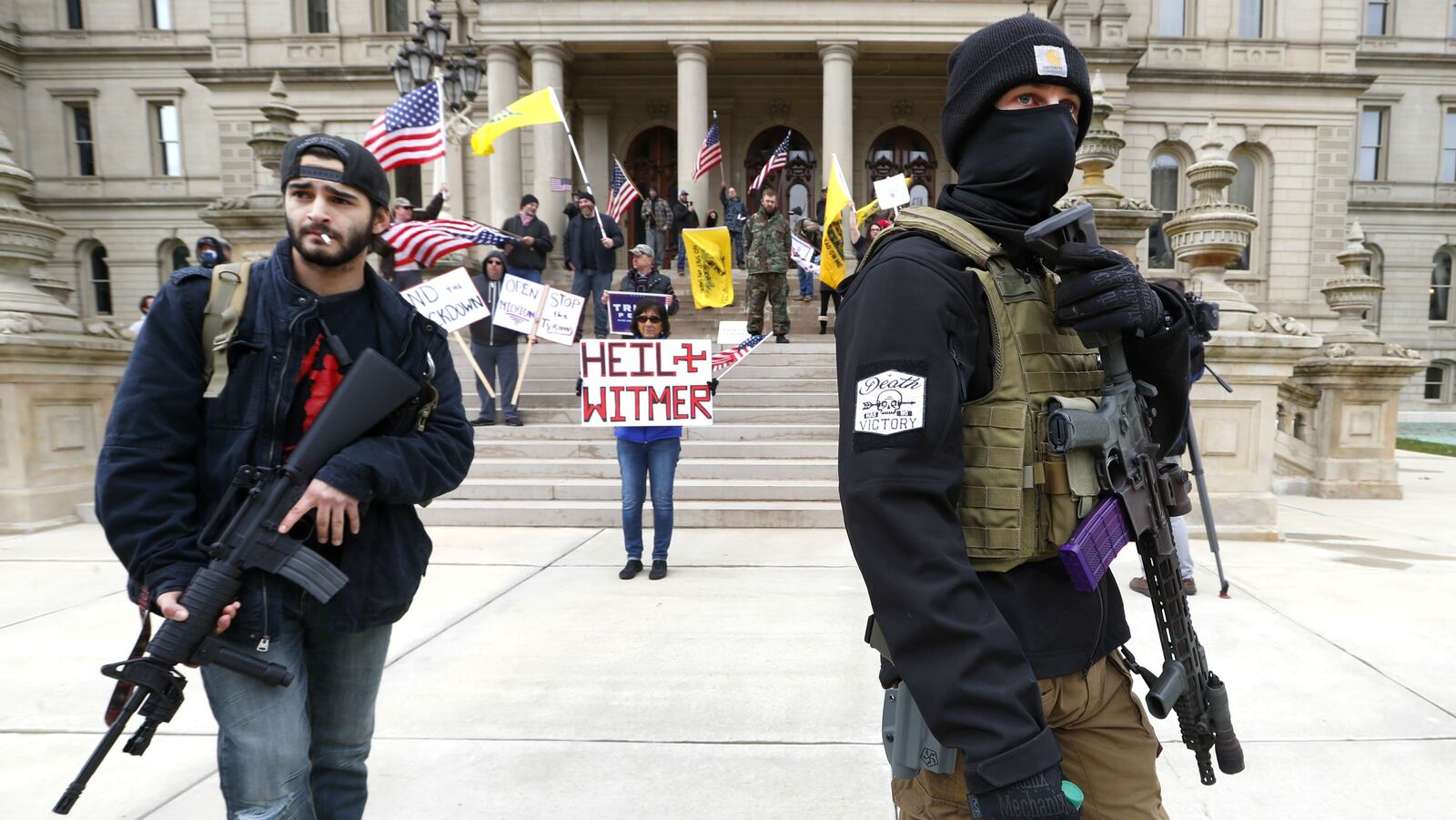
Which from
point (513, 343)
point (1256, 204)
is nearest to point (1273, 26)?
point (1256, 204)

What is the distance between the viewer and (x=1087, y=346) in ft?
5.61

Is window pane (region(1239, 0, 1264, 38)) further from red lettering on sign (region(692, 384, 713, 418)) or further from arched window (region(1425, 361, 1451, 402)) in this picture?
red lettering on sign (region(692, 384, 713, 418))

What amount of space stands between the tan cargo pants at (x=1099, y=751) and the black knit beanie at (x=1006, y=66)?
1.17 metres

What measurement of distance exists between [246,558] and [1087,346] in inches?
76.8

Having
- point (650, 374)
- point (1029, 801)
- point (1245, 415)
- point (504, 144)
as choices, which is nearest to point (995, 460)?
point (1029, 801)

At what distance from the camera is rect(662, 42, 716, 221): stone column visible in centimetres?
1925

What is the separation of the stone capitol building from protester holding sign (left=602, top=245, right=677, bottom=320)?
6.03 metres

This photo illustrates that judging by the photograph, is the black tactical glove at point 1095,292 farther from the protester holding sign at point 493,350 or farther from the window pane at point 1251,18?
the window pane at point 1251,18

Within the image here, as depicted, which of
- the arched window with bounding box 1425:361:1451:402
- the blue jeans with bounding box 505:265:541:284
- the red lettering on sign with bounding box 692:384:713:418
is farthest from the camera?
the arched window with bounding box 1425:361:1451:402

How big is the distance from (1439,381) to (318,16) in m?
43.0

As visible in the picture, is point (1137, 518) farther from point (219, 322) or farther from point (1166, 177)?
point (1166, 177)

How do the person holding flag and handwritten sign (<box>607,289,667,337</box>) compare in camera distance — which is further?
the person holding flag

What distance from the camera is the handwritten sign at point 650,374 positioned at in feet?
22.6

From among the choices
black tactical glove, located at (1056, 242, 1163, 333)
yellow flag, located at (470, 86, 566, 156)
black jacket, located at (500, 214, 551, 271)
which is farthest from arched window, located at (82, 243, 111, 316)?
black tactical glove, located at (1056, 242, 1163, 333)
